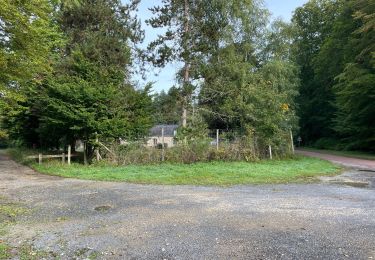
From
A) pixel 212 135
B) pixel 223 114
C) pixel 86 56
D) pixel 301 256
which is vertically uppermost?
pixel 86 56

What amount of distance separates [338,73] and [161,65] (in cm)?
2188

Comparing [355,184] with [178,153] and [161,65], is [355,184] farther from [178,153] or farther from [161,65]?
[161,65]

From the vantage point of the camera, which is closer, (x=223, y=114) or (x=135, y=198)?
Answer: (x=135, y=198)

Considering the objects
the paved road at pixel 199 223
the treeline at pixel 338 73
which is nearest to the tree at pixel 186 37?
the treeline at pixel 338 73

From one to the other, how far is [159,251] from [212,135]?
1399 cm

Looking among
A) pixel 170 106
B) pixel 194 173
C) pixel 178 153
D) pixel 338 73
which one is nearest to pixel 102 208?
pixel 194 173

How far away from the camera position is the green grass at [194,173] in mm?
12712

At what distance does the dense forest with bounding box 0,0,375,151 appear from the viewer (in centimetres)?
1658

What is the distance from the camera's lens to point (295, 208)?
7.93m

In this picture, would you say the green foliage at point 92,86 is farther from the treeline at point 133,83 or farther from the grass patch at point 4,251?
the grass patch at point 4,251

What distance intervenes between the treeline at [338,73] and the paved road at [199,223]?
Result: 17060 millimetres

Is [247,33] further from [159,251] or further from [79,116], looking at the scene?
[159,251]

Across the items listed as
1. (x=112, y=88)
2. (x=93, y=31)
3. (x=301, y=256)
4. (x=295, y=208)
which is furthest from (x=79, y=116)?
(x=301, y=256)

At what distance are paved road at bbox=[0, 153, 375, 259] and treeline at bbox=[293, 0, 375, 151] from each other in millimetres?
17060
